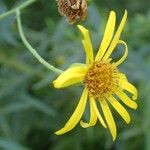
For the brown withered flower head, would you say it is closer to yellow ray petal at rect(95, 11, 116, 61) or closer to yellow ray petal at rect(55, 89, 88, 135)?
yellow ray petal at rect(95, 11, 116, 61)

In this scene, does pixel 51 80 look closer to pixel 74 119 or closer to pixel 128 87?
pixel 128 87

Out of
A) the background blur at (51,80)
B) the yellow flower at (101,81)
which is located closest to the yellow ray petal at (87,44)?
the yellow flower at (101,81)

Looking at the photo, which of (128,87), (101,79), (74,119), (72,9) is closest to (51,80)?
(101,79)

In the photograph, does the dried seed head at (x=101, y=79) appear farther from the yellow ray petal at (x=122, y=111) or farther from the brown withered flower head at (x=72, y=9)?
the brown withered flower head at (x=72, y=9)

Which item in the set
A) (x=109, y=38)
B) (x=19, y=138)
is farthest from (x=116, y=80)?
(x=19, y=138)

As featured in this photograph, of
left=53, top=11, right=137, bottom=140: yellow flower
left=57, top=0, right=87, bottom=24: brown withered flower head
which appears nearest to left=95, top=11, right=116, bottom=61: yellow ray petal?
left=53, top=11, right=137, bottom=140: yellow flower

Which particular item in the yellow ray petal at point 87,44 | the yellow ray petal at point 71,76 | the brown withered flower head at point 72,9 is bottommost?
the yellow ray petal at point 71,76

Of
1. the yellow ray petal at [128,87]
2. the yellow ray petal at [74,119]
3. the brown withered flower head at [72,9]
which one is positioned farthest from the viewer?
the yellow ray petal at [128,87]

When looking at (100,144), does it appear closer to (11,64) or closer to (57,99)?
(57,99)
